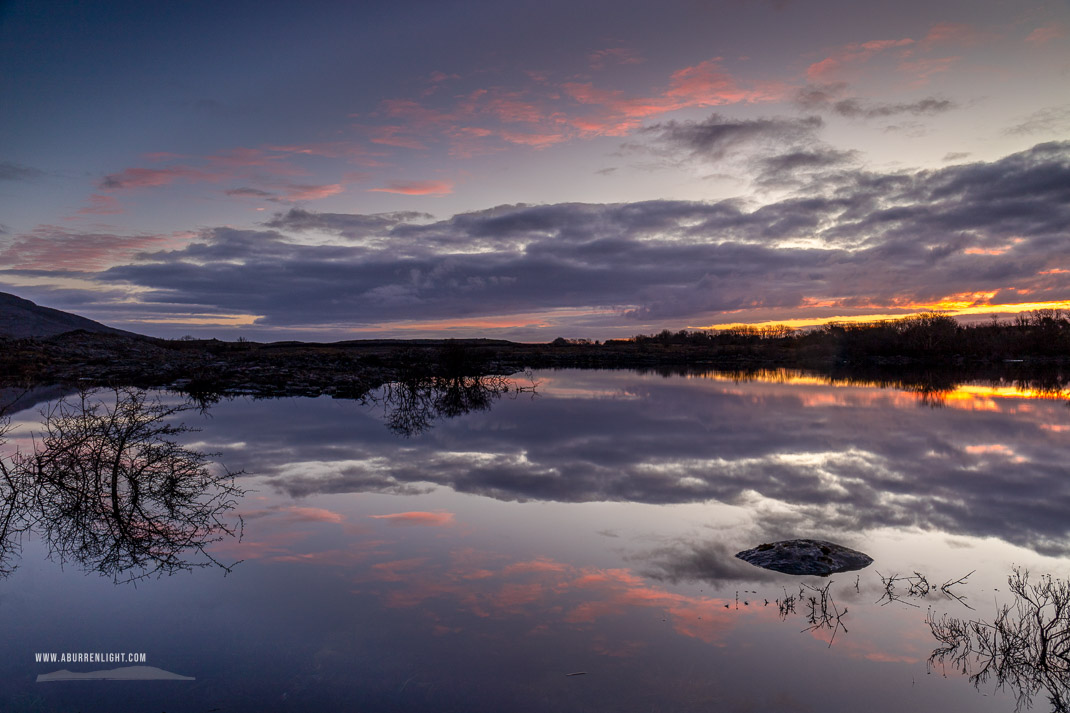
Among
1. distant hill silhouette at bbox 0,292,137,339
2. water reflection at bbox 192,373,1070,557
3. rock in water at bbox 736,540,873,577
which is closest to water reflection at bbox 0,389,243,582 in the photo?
water reflection at bbox 192,373,1070,557

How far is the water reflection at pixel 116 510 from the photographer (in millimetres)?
7602

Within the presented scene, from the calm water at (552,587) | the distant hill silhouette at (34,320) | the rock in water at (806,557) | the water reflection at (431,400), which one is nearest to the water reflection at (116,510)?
the calm water at (552,587)

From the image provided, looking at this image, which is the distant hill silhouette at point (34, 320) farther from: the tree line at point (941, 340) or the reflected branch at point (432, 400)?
the tree line at point (941, 340)

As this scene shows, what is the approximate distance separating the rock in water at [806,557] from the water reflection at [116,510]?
671 cm

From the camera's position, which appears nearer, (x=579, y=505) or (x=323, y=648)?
(x=323, y=648)

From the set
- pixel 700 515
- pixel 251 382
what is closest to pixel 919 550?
pixel 700 515

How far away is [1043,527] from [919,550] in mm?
3084

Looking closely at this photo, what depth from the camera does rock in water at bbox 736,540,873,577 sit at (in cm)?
721

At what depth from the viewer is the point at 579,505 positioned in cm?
1034

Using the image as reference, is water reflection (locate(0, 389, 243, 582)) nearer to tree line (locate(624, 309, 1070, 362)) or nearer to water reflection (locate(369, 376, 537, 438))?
water reflection (locate(369, 376, 537, 438))

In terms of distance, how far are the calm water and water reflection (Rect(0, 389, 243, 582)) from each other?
0.83 ft

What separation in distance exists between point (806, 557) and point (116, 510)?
32.3 feet

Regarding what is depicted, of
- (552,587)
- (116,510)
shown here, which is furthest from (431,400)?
(552,587)

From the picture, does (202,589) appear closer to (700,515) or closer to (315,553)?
(315,553)
